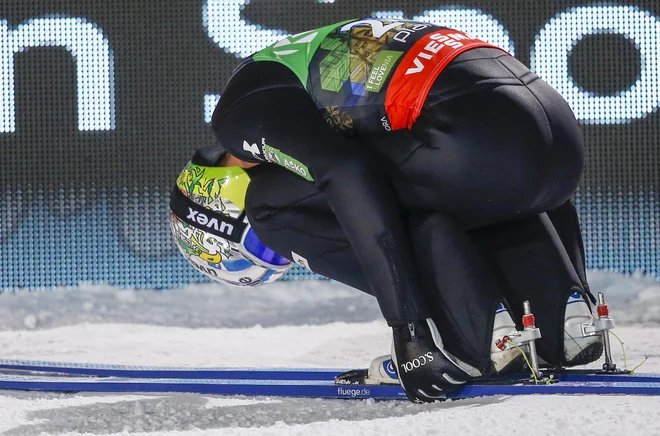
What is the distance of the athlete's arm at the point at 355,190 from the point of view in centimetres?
129

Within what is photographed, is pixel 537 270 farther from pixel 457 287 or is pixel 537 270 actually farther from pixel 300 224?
pixel 300 224

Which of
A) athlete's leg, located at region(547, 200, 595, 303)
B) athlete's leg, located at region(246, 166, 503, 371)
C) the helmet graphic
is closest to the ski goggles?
the helmet graphic

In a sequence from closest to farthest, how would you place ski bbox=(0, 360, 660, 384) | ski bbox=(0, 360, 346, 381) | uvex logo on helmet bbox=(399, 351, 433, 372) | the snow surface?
1. the snow surface
2. uvex logo on helmet bbox=(399, 351, 433, 372)
3. ski bbox=(0, 360, 660, 384)
4. ski bbox=(0, 360, 346, 381)

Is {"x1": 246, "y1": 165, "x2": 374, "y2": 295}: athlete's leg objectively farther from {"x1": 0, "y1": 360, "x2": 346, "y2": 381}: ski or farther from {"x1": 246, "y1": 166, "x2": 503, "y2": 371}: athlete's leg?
{"x1": 0, "y1": 360, "x2": 346, "y2": 381}: ski

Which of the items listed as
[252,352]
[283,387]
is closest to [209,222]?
[283,387]

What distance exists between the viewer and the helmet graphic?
1.67 metres

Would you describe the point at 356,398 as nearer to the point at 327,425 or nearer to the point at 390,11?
the point at 327,425

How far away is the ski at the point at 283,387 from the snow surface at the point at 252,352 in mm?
18

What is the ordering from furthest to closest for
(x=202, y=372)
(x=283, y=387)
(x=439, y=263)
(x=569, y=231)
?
(x=202, y=372) < (x=569, y=231) < (x=283, y=387) < (x=439, y=263)

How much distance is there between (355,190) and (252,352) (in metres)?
1.20

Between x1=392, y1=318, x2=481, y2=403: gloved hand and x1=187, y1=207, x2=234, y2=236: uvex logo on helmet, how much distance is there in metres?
0.49

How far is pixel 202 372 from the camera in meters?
1.77

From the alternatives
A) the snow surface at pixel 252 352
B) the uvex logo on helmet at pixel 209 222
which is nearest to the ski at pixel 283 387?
the snow surface at pixel 252 352

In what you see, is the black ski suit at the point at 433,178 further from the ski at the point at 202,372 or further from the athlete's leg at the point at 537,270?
the ski at the point at 202,372
